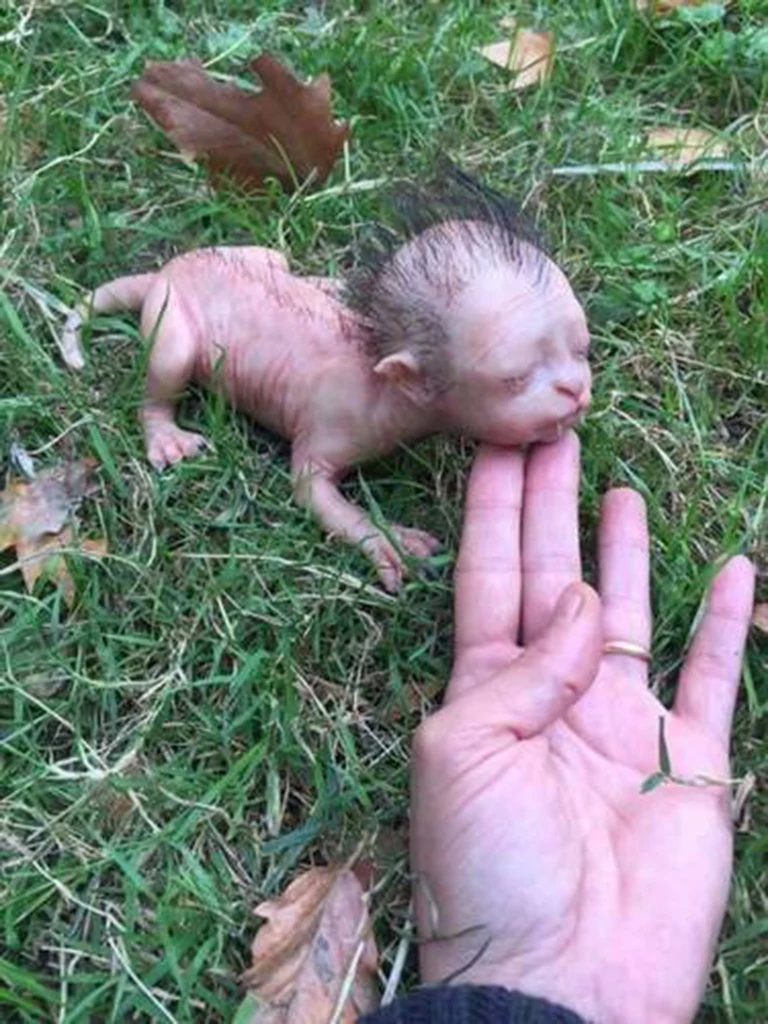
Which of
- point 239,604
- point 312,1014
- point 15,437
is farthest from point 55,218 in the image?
point 312,1014

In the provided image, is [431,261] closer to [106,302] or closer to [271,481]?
[271,481]

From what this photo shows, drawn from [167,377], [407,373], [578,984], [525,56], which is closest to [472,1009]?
[578,984]

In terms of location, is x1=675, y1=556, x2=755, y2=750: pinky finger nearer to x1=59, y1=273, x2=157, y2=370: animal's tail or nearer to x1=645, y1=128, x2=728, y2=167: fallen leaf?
x1=645, y1=128, x2=728, y2=167: fallen leaf

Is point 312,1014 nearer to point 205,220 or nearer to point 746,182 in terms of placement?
point 205,220

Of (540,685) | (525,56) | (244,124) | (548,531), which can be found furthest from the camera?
(525,56)

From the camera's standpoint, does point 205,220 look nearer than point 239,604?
No

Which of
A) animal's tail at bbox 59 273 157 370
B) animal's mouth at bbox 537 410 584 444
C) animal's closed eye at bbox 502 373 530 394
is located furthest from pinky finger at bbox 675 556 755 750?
animal's tail at bbox 59 273 157 370

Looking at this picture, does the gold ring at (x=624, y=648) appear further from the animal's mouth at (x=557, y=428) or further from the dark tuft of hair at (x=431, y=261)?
the dark tuft of hair at (x=431, y=261)
